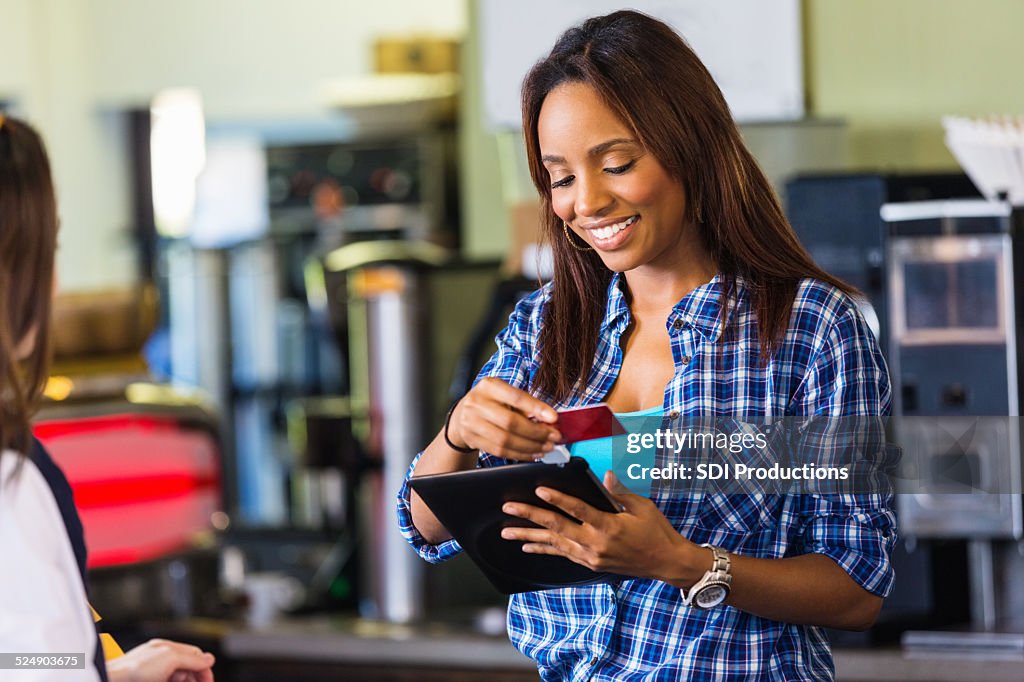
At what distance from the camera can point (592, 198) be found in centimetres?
159

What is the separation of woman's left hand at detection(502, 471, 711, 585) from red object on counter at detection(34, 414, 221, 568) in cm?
232

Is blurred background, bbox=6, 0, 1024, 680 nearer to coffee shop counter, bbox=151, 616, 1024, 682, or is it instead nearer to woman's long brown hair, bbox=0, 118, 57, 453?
coffee shop counter, bbox=151, 616, 1024, 682

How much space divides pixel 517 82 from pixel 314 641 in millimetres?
1697

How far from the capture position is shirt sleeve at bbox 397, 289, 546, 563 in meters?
1.71

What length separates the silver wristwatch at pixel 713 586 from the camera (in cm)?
146

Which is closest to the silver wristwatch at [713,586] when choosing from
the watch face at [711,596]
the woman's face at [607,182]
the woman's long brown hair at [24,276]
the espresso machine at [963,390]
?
the watch face at [711,596]

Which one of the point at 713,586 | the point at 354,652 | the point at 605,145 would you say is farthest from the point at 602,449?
the point at 354,652

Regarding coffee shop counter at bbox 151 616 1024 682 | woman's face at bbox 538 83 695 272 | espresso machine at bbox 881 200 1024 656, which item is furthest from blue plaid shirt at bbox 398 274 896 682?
coffee shop counter at bbox 151 616 1024 682

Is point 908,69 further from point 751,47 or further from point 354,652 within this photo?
point 354,652

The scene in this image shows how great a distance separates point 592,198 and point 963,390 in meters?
1.87

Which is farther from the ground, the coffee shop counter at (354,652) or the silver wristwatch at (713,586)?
the silver wristwatch at (713,586)

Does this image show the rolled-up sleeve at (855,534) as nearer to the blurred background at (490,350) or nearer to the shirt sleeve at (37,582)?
the blurred background at (490,350)

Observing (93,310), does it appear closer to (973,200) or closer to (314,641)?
(314,641)

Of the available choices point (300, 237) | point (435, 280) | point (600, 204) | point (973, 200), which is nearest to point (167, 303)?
point (300, 237)
